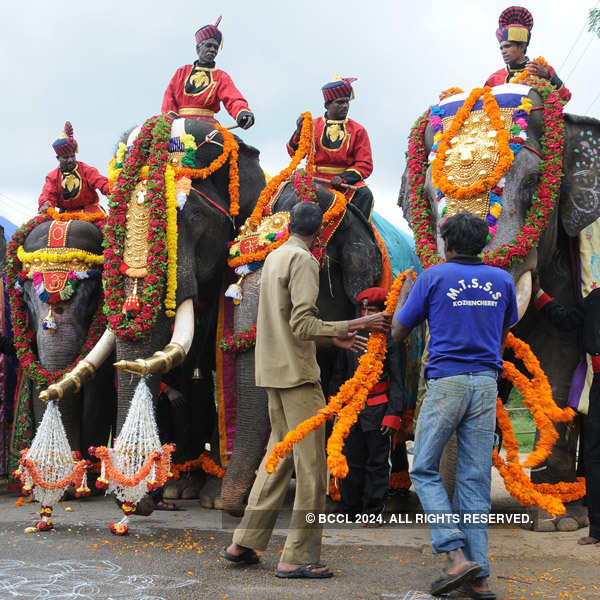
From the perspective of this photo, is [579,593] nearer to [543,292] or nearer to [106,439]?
[543,292]

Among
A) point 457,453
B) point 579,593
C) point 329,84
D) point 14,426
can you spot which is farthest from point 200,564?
point 329,84

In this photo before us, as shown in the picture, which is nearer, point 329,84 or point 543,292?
point 543,292

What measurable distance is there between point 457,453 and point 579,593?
900 mm

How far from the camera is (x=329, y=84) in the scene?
7.66 meters

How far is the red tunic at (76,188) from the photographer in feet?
27.5

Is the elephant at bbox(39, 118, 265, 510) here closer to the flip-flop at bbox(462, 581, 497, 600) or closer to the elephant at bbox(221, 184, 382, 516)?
the elephant at bbox(221, 184, 382, 516)

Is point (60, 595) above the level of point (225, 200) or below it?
below

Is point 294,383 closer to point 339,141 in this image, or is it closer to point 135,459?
point 135,459

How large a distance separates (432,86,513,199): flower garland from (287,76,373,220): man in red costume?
186 centimetres

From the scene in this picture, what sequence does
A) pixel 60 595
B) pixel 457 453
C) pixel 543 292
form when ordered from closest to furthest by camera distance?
pixel 60 595
pixel 457 453
pixel 543 292

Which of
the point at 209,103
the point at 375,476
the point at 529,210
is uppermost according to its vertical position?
the point at 209,103

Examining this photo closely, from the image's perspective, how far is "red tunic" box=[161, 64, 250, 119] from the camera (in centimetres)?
744

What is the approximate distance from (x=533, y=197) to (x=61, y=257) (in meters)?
4.09

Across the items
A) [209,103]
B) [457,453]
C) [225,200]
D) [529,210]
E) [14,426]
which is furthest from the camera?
[14,426]
